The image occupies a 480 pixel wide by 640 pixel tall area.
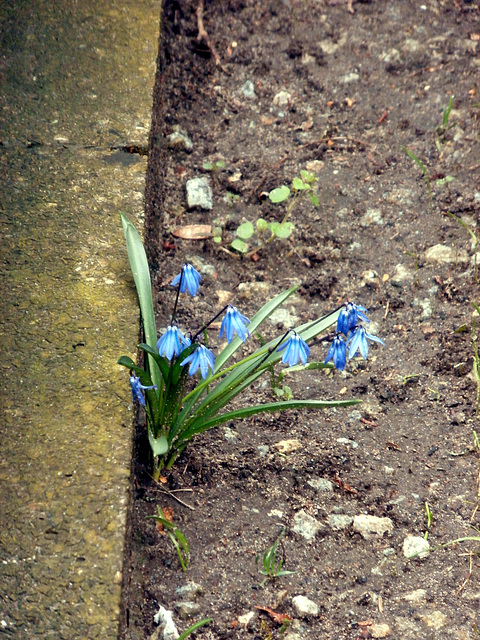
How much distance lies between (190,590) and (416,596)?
67 cm

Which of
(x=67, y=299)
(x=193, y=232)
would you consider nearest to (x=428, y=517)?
(x=67, y=299)

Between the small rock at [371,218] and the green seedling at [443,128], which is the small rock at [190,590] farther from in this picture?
the green seedling at [443,128]

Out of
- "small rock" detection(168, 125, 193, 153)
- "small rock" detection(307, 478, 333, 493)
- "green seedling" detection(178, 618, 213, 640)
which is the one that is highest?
"small rock" detection(168, 125, 193, 153)

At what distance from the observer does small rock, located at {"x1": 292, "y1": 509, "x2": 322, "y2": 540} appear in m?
2.21

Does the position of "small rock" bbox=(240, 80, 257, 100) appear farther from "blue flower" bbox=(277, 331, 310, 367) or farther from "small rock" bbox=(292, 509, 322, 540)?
"small rock" bbox=(292, 509, 322, 540)

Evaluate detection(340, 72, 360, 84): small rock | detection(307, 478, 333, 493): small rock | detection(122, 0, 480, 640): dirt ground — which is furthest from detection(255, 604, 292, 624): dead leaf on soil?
detection(340, 72, 360, 84): small rock

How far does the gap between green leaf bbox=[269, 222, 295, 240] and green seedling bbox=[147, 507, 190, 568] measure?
136 centimetres

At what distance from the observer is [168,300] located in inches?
115

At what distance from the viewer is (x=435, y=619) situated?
2.01 metres

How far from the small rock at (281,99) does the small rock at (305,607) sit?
8.63 feet

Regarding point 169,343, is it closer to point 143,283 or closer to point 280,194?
point 143,283

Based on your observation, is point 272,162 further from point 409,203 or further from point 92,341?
point 92,341

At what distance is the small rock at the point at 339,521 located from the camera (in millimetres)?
2246

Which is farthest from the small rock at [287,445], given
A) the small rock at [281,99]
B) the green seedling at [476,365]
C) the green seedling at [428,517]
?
the small rock at [281,99]
